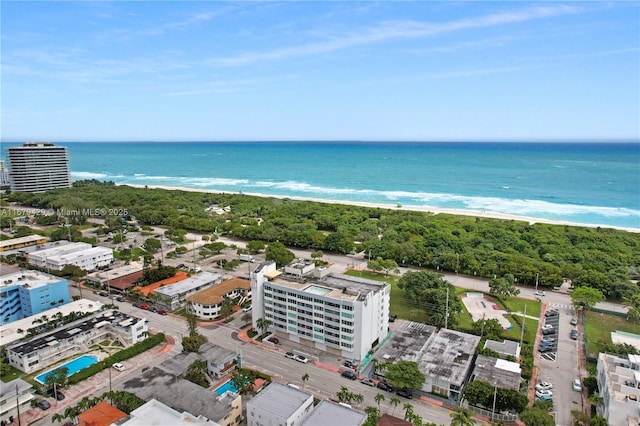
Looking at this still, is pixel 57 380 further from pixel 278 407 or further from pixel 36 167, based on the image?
pixel 36 167

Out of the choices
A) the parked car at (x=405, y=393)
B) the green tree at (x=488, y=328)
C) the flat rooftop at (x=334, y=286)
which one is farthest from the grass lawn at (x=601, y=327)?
the flat rooftop at (x=334, y=286)

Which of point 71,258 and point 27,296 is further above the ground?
point 71,258

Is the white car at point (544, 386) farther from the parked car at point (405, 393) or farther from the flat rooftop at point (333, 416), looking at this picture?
the flat rooftop at point (333, 416)

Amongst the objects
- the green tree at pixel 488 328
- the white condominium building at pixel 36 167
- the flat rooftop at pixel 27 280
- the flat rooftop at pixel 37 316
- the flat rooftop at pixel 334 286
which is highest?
the white condominium building at pixel 36 167

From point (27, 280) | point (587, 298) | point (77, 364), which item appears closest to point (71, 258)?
point (27, 280)

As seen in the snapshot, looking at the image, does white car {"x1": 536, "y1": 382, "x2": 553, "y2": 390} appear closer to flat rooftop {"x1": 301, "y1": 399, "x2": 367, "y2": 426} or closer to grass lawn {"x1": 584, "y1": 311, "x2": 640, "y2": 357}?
grass lawn {"x1": 584, "y1": 311, "x2": 640, "y2": 357}

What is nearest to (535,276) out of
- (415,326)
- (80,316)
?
(415,326)

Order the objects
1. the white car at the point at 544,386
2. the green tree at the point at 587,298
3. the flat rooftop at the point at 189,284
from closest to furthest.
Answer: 1. the white car at the point at 544,386
2. the green tree at the point at 587,298
3. the flat rooftop at the point at 189,284
